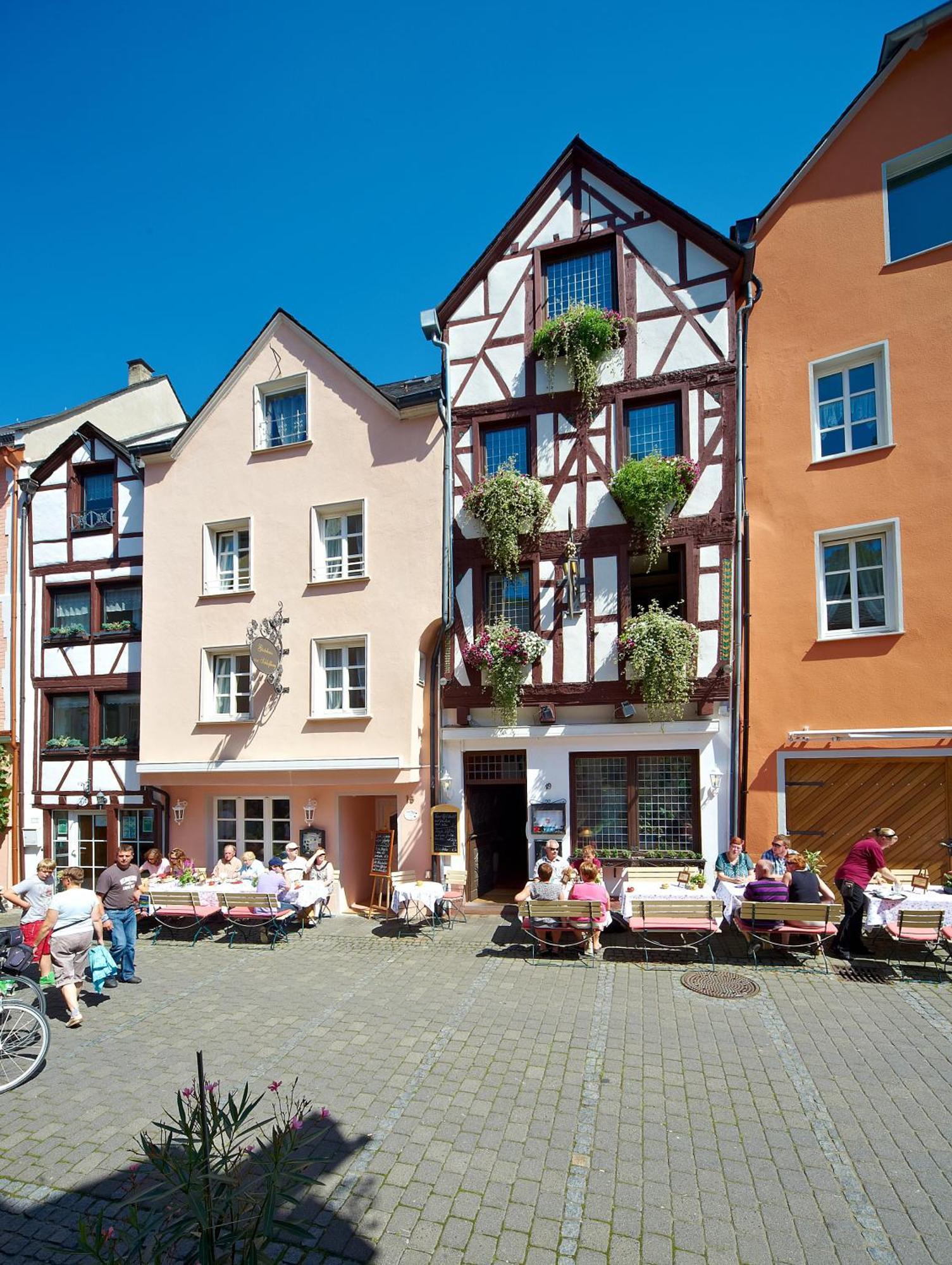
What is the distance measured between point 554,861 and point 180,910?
6.23 metres

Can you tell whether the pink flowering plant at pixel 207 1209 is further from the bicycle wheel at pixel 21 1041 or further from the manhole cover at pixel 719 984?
the manhole cover at pixel 719 984

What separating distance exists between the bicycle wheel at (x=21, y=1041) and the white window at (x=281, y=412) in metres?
11.6

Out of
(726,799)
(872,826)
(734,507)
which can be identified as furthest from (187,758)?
(872,826)

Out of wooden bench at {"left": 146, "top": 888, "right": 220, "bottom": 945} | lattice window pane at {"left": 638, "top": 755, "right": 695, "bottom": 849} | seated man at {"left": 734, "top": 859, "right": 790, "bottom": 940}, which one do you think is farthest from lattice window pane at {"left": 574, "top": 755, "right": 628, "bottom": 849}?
wooden bench at {"left": 146, "top": 888, "right": 220, "bottom": 945}

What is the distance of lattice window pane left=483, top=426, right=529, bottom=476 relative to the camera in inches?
566

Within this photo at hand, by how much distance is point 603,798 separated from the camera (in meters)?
13.2

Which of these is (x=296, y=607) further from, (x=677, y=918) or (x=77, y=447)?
(x=677, y=918)

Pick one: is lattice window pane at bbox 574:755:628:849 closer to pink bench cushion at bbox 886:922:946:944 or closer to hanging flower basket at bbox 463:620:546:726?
hanging flower basket at bbox 463:620:546:726

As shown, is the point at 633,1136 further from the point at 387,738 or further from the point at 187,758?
the point at 187,758

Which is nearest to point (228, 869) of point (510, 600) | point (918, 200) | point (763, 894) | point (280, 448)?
point (510, 600)

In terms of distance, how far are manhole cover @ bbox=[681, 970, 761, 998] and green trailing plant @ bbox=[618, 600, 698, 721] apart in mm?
4200

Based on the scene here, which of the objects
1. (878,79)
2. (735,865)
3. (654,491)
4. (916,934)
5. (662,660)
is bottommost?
(916,934)

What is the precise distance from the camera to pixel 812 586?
12.6 m

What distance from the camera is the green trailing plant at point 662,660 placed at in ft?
40.4
